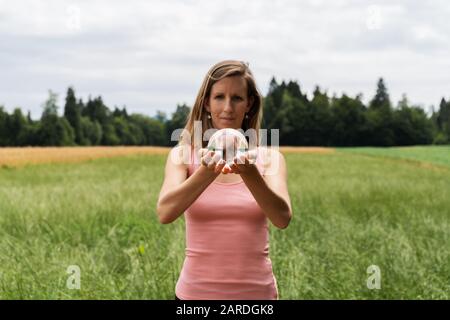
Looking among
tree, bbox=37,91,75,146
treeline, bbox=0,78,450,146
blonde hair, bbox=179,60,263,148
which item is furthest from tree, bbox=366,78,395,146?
blonde hair, bbox=179,60,263,148

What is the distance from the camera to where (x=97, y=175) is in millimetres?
13820

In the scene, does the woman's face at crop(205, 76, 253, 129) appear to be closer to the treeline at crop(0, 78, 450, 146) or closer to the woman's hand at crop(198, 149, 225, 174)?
the woman's hand at crop(198, 149, 225, 174)

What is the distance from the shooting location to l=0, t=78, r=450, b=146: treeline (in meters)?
30.8

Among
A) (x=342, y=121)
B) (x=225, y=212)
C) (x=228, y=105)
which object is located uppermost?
(x=342, y=121)

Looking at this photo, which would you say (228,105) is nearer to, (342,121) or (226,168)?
(226,168)

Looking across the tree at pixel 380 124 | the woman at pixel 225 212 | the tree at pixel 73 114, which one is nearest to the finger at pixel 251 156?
the woman at pixel 225 212

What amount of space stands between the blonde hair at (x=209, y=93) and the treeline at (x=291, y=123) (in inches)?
628

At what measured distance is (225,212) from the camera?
5.23ft

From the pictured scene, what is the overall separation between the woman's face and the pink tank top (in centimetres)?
15

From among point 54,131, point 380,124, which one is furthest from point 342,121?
point 54,131

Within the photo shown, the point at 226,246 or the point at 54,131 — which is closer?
the point at 226,246

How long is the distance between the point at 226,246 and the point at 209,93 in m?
0.46

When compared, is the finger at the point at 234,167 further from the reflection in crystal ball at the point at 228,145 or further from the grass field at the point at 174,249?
the grass field at the point at 174,249
